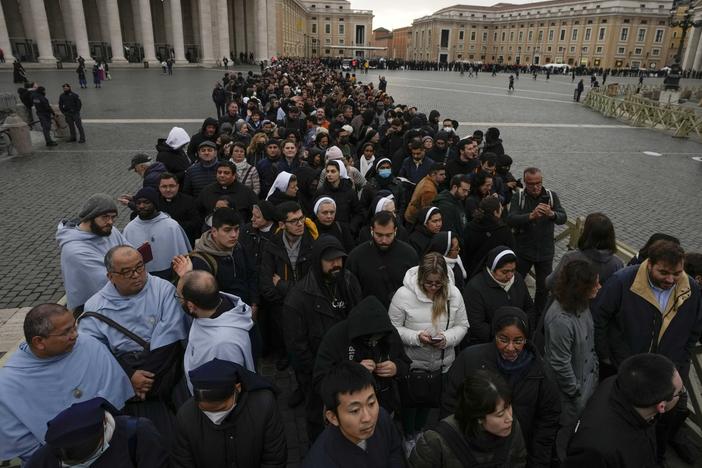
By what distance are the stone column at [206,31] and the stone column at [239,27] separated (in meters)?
9.01

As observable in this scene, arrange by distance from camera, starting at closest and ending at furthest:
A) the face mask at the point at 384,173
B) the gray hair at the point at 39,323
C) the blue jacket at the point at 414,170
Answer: the gray hair at the point at 39,323 < the face mask at the point at 384,173 < the blue jacket at the point at 414,170

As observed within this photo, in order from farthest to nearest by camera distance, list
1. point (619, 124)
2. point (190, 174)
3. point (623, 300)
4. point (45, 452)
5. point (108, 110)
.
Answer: point (619, 124) → point (108, 110) → point (190, 174) → point (623, 300) → point (45, 452)

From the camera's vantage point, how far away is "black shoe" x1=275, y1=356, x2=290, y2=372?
15.2 feet

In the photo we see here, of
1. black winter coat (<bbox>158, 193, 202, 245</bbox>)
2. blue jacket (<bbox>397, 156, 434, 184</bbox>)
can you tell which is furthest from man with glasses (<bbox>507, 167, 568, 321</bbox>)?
black winter coat (<bbox>158, 193, 202, 245</bbox>)

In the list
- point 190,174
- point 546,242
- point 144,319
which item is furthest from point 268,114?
Result: point 144,319

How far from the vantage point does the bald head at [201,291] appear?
8.88 feet

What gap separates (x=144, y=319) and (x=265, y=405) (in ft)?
3.92

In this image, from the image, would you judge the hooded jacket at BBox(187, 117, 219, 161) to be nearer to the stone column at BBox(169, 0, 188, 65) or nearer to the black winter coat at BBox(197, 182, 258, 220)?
the black winter coat at BBox(197, 182, 258, 220)

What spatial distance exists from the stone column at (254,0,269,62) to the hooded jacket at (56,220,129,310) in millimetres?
55064

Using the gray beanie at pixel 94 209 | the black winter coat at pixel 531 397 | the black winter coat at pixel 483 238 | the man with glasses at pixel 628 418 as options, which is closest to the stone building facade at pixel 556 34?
the black winter coat at pixel 483 238

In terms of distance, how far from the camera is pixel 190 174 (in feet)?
20.2

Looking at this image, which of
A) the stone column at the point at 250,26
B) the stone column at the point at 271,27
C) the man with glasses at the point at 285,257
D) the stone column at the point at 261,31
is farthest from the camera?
the stone column at the point at 271,27

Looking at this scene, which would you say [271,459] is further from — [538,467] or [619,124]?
[619,124]

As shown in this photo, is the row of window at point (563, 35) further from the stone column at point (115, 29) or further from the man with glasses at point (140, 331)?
the man with glasses at point (140, 331)
